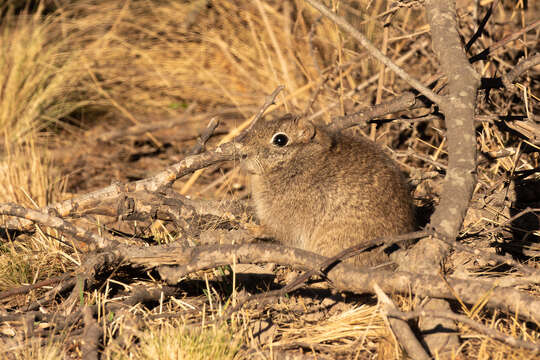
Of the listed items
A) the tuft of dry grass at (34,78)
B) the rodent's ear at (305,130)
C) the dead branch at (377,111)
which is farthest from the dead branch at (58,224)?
the tuft of dry grass at (34,78)

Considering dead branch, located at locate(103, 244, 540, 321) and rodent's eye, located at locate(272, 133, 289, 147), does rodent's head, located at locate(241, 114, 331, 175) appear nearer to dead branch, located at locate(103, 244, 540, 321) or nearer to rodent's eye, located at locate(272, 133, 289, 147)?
rodent's eye, located at locate(272, 133, 289, 147)

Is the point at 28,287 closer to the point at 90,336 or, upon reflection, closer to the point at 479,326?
the point at 90,336

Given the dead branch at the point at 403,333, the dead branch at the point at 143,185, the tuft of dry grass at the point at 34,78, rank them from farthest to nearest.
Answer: the tuft of dry grass at the point at 34,78
the dead branch at the point at 143,185
the dead branch at the point at 403,333

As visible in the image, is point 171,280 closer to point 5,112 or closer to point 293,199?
point 293,199

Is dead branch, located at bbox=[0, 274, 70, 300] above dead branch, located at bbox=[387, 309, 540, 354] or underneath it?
underneath

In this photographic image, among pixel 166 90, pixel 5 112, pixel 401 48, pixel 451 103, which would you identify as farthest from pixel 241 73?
pixel 451 103

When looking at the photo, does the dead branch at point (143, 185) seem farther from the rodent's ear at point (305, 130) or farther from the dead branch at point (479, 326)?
the dead branch at point (479, 326)

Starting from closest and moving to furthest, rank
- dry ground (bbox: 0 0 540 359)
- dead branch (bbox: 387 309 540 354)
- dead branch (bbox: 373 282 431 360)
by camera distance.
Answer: dead branch (bbox: 387 309 540 354) → dead branch (bbox: 373 282 431 360) → dry ground (bbox: 0 0 540 359)

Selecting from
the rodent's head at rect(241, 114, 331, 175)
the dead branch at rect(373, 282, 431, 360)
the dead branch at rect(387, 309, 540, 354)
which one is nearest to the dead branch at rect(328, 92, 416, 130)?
the rodent's head at rect(241, 114, 331, 175)
